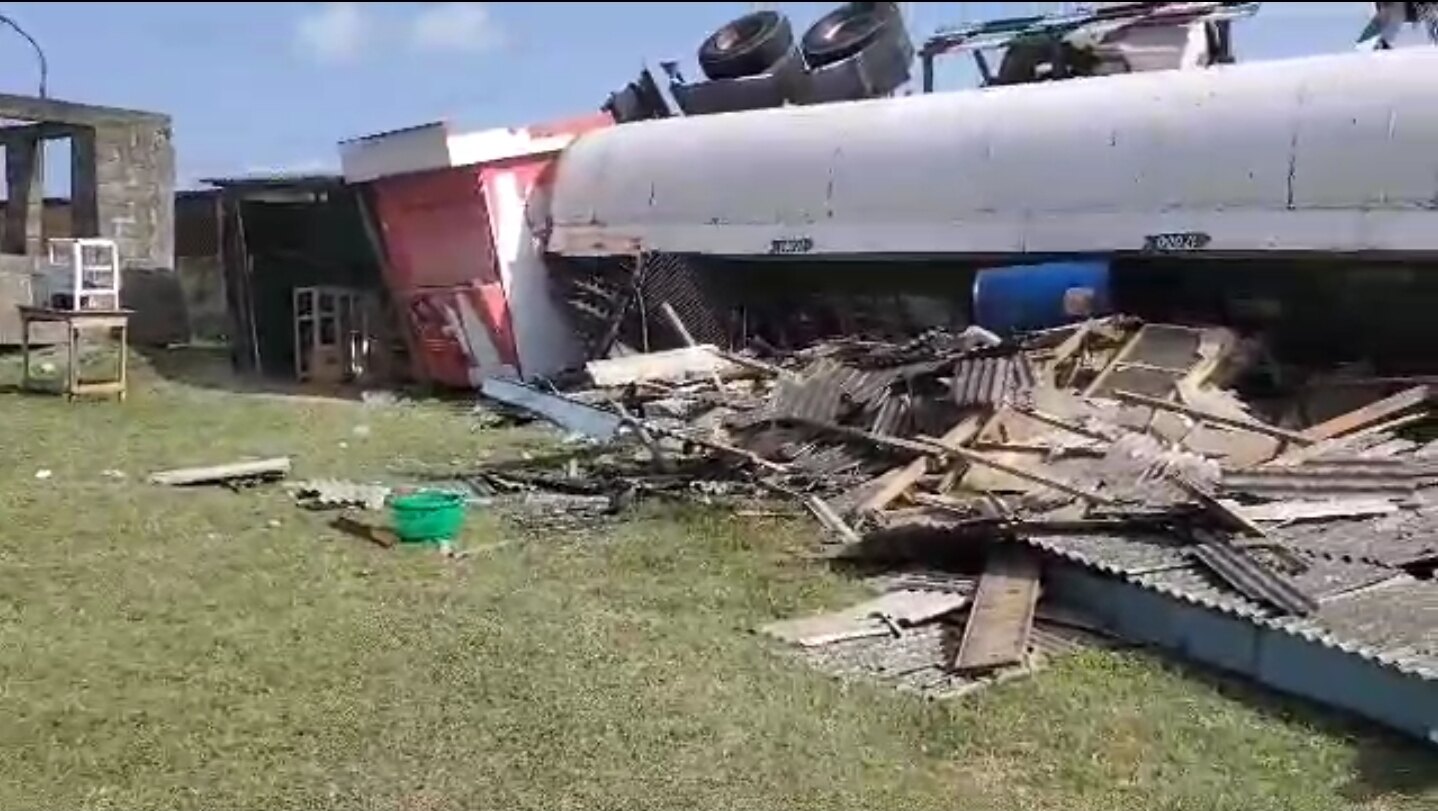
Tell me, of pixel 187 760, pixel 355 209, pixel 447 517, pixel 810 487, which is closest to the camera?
pixel 187 760

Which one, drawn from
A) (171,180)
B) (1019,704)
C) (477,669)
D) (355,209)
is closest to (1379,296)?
(1019,704)

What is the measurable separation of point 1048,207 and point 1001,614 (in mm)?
6810

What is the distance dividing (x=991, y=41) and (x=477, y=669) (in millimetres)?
12655

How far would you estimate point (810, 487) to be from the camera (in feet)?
34.2

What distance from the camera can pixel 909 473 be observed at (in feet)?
32.7

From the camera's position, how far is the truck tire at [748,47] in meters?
19.1

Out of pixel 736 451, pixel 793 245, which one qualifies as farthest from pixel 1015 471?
pixel 793 245

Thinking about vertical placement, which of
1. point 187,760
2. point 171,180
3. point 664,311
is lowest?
point 187,760

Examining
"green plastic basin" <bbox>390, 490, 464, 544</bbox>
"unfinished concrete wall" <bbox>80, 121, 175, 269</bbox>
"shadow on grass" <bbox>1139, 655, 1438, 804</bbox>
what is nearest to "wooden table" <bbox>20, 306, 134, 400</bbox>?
"unfinished concrete wall" <bbox>80, 121, 175, 269</bbox>

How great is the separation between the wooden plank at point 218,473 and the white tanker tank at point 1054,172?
5.85 meters

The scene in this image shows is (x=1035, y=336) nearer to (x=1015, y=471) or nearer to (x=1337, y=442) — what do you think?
(x=1337, y=442)

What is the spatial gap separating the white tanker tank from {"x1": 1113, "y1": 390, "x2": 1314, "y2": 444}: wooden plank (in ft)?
7.26

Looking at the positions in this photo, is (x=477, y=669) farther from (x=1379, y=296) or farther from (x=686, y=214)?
(x=686, y=214)

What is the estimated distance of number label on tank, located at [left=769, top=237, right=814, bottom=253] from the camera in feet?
51.7
